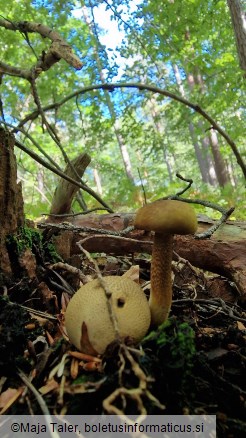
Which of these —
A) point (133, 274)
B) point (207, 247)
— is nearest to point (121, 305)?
point (133, 274)

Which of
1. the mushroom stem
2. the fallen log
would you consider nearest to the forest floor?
the mushroom stem

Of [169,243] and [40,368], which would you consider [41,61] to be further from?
[40,368]

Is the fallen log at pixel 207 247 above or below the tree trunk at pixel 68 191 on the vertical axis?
below

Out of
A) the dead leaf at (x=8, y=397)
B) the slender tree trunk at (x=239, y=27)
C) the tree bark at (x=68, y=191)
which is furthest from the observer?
the slender tree trunk at (x=239, y=27)

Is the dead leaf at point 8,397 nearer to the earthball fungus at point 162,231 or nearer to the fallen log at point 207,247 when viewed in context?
the earthball fungus at point 162,231

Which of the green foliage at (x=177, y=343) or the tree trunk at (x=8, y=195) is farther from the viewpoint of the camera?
the tree trunk at (x=8, y=195)

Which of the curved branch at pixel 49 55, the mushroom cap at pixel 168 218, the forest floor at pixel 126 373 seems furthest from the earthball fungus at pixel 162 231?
the curved branch at pixel 49 55

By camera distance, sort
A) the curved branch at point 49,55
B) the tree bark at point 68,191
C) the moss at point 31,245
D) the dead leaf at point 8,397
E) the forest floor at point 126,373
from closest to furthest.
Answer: the forest floor at point 126,373 → the dead leaf at point 8,397 → the moss at point 31,245 → the curved branch at point 49,55 → the tree bark at point 68,191

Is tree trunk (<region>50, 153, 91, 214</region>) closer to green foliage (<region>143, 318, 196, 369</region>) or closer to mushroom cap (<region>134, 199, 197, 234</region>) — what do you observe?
mushroom cap (<region>134, 199, 197, 234</region>)
